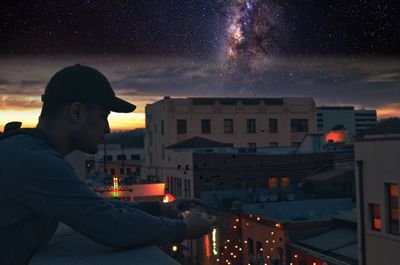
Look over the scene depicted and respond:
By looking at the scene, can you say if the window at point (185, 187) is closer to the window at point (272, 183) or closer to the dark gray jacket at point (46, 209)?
the window at point (272, 183)

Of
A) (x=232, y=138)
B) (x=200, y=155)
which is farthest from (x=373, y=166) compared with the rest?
(x=232, y=138)

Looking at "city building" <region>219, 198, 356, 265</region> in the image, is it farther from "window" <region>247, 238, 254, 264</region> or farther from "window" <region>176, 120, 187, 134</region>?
"window" <region>176, 120, 187, 134</region>

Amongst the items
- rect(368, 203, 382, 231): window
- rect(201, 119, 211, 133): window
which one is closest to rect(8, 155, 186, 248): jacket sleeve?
rect(368, 203, 382, 231): window

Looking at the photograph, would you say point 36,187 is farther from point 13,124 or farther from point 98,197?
point 13,124

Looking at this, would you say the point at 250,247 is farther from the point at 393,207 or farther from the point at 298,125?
the point at 298,125

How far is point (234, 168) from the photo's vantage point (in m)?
40.5

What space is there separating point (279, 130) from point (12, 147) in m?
60.9

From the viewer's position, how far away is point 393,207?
1820 centimetres

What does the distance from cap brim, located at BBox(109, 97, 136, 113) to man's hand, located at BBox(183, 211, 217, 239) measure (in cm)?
56

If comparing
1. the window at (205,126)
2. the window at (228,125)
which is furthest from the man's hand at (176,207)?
the window at (228,125)

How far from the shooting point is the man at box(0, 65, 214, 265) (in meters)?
1.69

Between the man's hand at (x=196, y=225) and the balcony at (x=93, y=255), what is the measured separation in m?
0.16

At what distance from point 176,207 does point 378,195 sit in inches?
701

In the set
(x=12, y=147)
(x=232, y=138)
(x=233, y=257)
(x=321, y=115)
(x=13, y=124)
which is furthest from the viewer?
(x=321, y=115)
